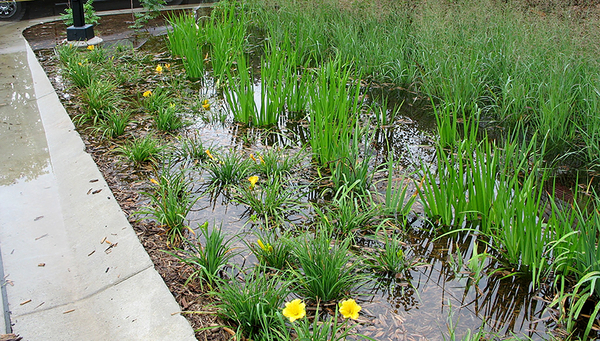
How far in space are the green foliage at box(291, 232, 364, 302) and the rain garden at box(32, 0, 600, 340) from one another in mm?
12

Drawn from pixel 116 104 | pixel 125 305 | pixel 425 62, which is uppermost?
pixel 425 62

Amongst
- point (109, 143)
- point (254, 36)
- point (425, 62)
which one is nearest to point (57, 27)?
point (254, 36)

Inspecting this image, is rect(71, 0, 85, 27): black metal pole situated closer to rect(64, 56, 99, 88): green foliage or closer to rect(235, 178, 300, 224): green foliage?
rect(64, 56, 99, 88): green foliage

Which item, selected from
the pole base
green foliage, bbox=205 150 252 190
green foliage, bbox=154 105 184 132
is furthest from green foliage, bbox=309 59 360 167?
the pole base

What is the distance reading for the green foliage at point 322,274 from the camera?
2.24 meters

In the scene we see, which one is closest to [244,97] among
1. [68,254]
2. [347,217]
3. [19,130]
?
[347,217]

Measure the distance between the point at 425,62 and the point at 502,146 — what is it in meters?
1.57

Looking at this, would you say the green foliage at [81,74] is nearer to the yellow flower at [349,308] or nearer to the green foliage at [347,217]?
the green foliage at [347,217]

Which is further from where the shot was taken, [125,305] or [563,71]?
[563,71]

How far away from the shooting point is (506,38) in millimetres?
4969

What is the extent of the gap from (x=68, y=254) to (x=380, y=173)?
2.23 metres

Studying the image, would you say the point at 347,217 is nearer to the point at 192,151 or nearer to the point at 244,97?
the point at 192,151

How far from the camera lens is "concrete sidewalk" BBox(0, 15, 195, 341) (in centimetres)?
228

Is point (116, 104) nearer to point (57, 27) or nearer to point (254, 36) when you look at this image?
point (254, 36)
